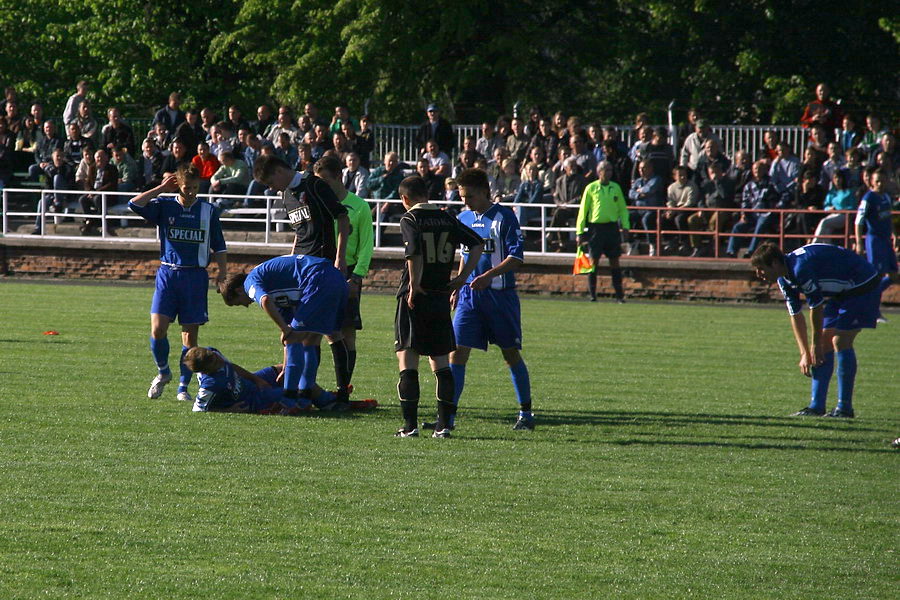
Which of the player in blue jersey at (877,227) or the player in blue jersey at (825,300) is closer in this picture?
the player in blue jersey at (825,300)

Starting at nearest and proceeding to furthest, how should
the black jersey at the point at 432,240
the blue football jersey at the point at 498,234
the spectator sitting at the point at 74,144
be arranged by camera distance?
the black jersey at the point at 432,240
the blue football jersey at the point at 498,234
the spectator sitting at the point at 74,144

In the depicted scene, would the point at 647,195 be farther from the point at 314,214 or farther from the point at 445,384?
the point at 445,384

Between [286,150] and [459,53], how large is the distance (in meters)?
9.10

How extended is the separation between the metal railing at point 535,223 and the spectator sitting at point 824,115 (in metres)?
2.21

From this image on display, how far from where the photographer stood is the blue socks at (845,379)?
34.9 ft

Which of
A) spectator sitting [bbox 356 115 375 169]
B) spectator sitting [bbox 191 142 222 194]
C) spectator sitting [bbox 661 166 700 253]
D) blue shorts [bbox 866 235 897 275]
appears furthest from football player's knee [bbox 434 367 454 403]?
spectator sitting [bbox 191 142 222 194]

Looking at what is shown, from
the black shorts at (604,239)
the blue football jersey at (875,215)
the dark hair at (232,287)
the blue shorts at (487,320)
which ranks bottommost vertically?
the blue shorts at (487,320)

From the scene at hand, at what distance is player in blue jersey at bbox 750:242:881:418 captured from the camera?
9859 mm

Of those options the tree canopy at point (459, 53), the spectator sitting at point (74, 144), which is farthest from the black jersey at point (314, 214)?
the tree canopy at point (459, 53)

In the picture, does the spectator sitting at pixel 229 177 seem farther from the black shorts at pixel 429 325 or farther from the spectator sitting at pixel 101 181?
the black shorts at pixel 429 325

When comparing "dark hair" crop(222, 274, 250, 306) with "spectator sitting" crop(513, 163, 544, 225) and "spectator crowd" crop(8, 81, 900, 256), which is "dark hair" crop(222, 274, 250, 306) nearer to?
"spectator crowd" crop(8, 81, 900, 256)

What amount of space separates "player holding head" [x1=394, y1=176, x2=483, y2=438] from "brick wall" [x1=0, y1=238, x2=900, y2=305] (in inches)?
500

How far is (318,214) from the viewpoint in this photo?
997 centimetres

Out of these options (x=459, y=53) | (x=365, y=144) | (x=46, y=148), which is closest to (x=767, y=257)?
(x=365, y=144)
